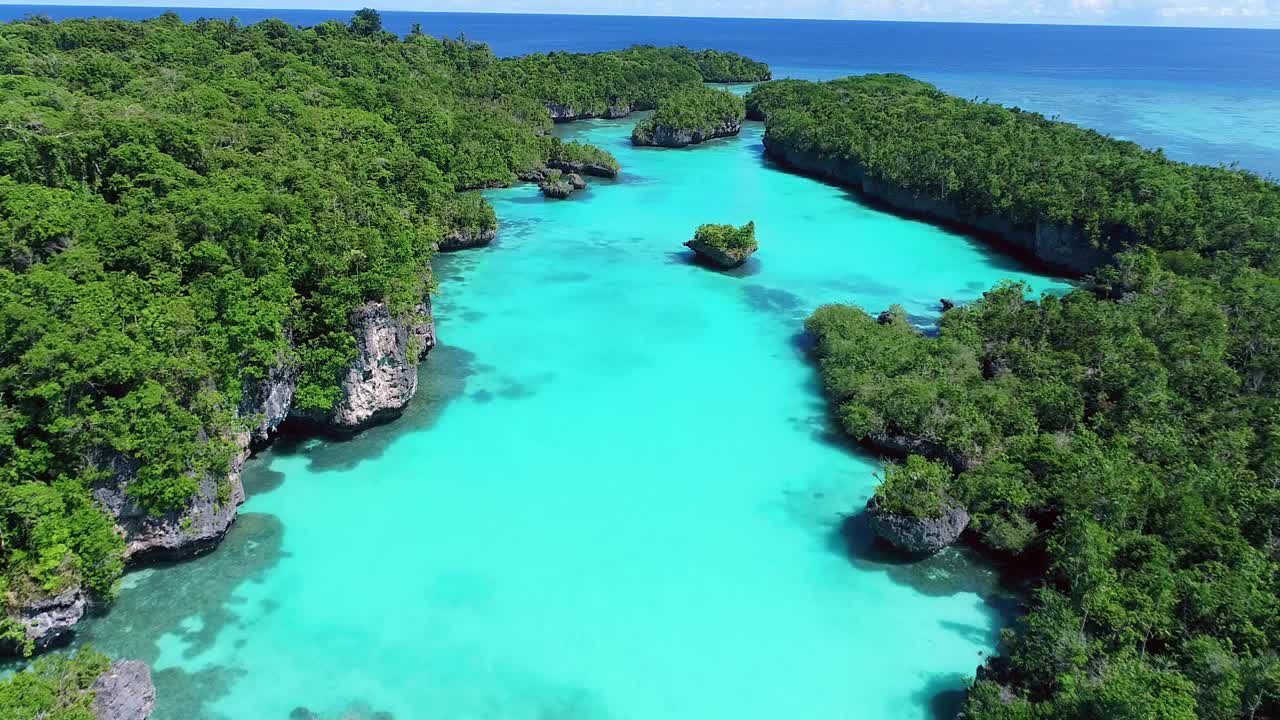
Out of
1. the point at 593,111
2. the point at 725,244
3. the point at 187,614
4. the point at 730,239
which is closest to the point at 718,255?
the point at 725,244

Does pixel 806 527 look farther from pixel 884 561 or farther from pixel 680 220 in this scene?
pixel 680 220

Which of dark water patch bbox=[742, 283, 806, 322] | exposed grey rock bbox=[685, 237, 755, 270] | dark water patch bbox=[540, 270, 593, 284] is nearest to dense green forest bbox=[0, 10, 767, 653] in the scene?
dark water patch bbox=[540, 270, 593, 284]

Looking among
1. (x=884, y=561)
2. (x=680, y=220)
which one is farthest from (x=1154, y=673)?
(x=680, y=220)

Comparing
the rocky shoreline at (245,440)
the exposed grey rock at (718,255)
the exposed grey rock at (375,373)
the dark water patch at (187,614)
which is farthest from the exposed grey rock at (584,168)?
the dark water patch at (187,614)

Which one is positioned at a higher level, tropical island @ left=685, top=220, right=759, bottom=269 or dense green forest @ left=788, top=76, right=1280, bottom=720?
tropical island @ left=685, top=220, right=759, bottom=269

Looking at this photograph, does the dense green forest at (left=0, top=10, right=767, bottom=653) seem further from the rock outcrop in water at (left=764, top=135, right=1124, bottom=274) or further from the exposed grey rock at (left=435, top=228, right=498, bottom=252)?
the rock outcrop in water at (left=764, top=135, right=1124, bottom=274)

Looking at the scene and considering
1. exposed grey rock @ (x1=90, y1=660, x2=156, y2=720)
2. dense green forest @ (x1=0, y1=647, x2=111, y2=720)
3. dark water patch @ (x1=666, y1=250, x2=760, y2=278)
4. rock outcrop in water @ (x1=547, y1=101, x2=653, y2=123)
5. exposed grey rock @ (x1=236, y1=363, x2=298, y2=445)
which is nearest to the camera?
dense green forest @ (x1=0, y1=647, x2=111, y2=720)
